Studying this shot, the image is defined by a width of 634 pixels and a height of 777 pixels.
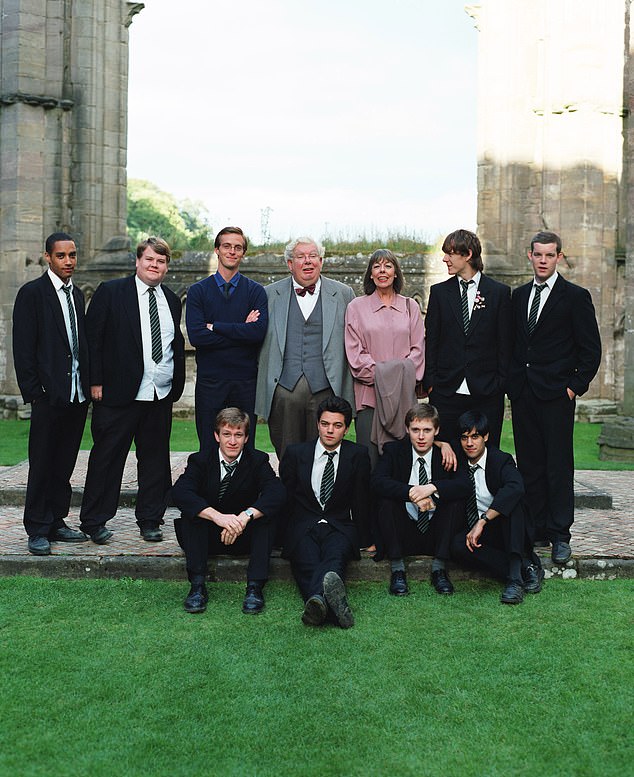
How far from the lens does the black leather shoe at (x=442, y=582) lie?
504 centimetres

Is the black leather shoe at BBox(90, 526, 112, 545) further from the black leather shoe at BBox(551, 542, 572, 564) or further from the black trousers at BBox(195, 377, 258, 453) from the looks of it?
the black leather shoe at BBox(551, 542, 572, 564)

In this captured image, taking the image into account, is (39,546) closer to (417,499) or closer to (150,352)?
(150,352)

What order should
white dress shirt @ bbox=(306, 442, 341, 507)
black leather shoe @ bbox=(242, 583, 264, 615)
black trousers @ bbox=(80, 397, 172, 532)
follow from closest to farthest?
1. black leather shoe @ bbox=(242, 583, 264, 615)
2. white dress shirt @ bbox=(306, 442, 341, 507)
3. black trousers @ bbox=(80, 397, 172, 532)

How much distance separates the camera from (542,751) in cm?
328

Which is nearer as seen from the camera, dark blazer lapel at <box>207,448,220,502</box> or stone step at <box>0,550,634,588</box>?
dark blazer lapel at <box>207,448,220,502</box>

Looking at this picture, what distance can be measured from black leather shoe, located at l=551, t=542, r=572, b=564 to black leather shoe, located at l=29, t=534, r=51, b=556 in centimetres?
283

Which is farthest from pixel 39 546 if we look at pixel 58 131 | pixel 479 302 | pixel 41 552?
pixel 58 131

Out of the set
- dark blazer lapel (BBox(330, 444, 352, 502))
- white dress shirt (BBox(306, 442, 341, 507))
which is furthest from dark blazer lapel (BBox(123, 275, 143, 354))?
dark blazer lapel (BBox(330, 444, 352, 502))

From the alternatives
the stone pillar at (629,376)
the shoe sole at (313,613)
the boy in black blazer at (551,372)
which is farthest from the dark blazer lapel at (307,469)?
the stone pillar at (629,376)

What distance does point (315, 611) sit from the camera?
14.8 ft

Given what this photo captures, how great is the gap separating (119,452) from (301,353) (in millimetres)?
1305

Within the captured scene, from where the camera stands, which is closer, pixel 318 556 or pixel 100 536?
pixel 318 556

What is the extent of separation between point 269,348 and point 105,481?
1.32 metres

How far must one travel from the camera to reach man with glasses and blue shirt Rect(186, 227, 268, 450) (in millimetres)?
5520
